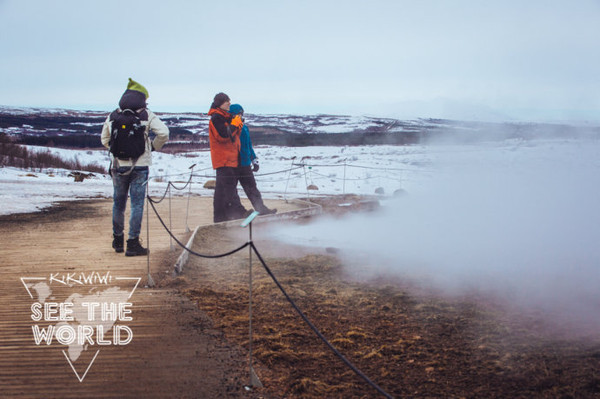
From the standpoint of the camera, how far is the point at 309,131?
83.0 meters

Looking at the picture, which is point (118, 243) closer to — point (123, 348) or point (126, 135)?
point (126, 135)

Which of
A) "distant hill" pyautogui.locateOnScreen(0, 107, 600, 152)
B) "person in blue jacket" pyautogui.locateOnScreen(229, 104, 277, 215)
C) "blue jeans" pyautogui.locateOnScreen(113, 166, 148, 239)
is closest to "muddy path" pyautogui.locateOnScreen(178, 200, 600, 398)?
"blue jeans" pyautogui.locateOnScreen(113, 166, 148, 239)

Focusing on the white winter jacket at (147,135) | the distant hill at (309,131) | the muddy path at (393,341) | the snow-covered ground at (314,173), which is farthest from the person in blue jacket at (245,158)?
the distant hill at (309,131)

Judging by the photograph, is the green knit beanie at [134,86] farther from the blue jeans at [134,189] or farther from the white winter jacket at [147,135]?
the blue jeans at [134,189]

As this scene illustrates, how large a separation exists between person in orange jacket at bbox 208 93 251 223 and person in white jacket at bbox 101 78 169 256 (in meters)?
2.42

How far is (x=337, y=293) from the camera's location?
5.91 m

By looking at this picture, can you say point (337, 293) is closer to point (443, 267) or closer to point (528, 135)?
point (443, 267)

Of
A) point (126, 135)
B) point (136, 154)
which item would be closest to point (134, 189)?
point (136, 154)

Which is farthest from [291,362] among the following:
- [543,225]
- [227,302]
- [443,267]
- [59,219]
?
[59,219]

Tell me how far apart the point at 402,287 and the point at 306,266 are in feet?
4.85

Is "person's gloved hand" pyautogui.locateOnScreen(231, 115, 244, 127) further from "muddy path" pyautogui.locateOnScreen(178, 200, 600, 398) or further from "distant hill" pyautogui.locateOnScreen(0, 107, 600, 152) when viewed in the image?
"distant hill" pyautogui.locateOnScreen(0, 107, 600, 152)

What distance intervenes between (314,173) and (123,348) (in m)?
24.8

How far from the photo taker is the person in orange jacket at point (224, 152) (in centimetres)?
912

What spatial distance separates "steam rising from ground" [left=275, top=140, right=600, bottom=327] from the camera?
6418 mm
